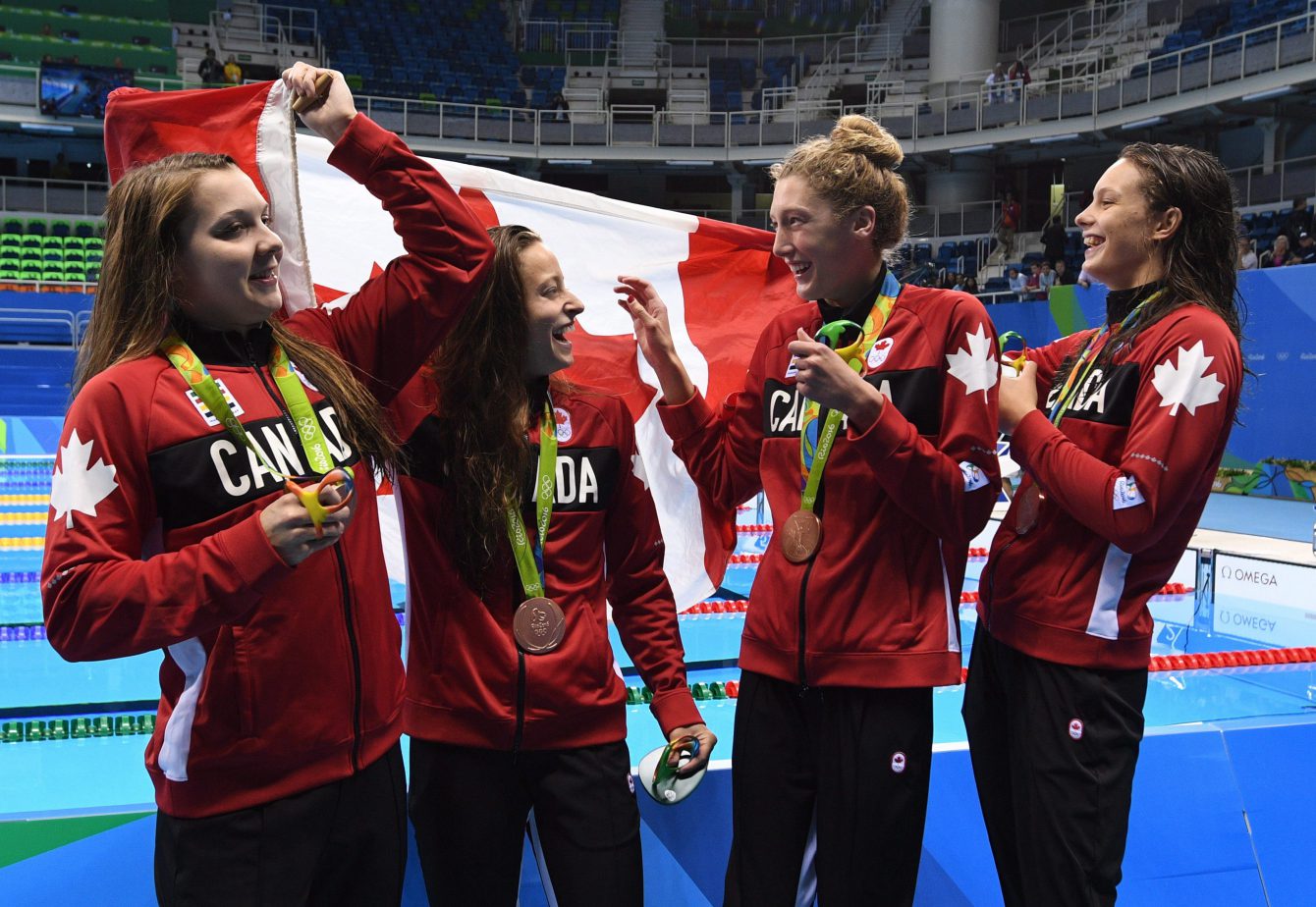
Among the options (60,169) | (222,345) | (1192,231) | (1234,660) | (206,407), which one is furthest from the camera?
(60,169)

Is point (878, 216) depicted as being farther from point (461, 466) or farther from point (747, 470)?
point (461, 466)

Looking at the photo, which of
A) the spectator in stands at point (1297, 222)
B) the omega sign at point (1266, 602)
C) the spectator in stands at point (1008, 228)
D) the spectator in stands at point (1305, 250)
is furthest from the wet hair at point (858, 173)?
the spectator in stands at point (1008, 228)

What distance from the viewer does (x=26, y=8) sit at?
20.9m

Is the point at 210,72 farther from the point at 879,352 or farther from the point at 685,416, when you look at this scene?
the point at 879,352

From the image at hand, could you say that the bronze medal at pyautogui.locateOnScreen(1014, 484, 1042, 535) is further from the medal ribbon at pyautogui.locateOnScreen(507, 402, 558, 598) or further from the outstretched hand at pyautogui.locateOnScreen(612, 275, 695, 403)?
the medal ribbon at pyautogui.locateOnScreen(507, 402, 558, 598)

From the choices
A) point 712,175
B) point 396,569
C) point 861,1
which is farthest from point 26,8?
point 396,569

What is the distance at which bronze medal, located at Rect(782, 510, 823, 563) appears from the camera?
1856mm

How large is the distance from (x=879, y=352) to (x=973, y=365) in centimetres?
15

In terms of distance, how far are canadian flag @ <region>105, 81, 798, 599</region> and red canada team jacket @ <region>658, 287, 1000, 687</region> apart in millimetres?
512

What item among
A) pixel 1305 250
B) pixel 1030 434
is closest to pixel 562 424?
pixel 1030 434

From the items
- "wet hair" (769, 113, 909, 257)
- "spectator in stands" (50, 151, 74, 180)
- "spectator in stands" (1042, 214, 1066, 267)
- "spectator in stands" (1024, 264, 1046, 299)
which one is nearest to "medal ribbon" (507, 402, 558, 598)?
"wet hair" (769, 113, 909, 257)

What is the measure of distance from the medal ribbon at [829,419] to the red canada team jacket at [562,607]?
0.29m

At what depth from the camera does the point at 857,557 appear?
1.83m

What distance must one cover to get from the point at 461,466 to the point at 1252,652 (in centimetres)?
483
